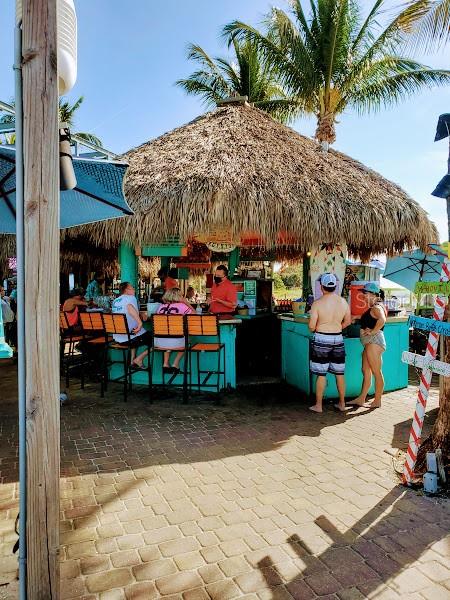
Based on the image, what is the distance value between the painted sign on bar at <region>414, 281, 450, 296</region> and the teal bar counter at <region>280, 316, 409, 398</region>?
8.91 feet

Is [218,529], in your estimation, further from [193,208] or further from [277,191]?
[277,191]

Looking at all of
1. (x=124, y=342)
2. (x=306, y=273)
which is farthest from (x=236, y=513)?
(x=306, y=273)

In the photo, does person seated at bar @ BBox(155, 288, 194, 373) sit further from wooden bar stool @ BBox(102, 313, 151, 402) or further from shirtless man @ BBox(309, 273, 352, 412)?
shirtless man @ BBox(309, 273, 352, 412)

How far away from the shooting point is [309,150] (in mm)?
8359

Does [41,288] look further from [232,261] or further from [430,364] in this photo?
[232,261]

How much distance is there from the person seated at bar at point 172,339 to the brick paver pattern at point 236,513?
1115 millimetres

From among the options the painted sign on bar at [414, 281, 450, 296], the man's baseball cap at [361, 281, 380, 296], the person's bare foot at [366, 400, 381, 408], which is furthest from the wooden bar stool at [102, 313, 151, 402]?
the painted sign on bar at [414, 281, 450, 296]

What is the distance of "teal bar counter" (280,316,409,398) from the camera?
6.33m

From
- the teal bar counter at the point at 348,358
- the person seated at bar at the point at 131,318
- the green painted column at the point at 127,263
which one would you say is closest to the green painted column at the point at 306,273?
the teal bar counter at the point at 348,358

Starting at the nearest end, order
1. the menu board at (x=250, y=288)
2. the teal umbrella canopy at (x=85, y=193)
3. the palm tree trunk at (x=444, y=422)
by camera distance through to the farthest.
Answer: the palm tree trunk at (x=444, y=422)
the teal umbrella canopy at (x=85, y=193)
the menu board at (x=250, y=288)

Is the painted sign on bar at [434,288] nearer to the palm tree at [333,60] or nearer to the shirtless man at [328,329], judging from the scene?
the shirtless man at [328,329]

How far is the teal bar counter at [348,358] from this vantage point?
633 centimetres

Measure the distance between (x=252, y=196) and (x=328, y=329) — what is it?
7.84 feet

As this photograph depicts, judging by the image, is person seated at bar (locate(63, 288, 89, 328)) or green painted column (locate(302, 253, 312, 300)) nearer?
person seated at bar (locate(63, 288, 89, 328))
